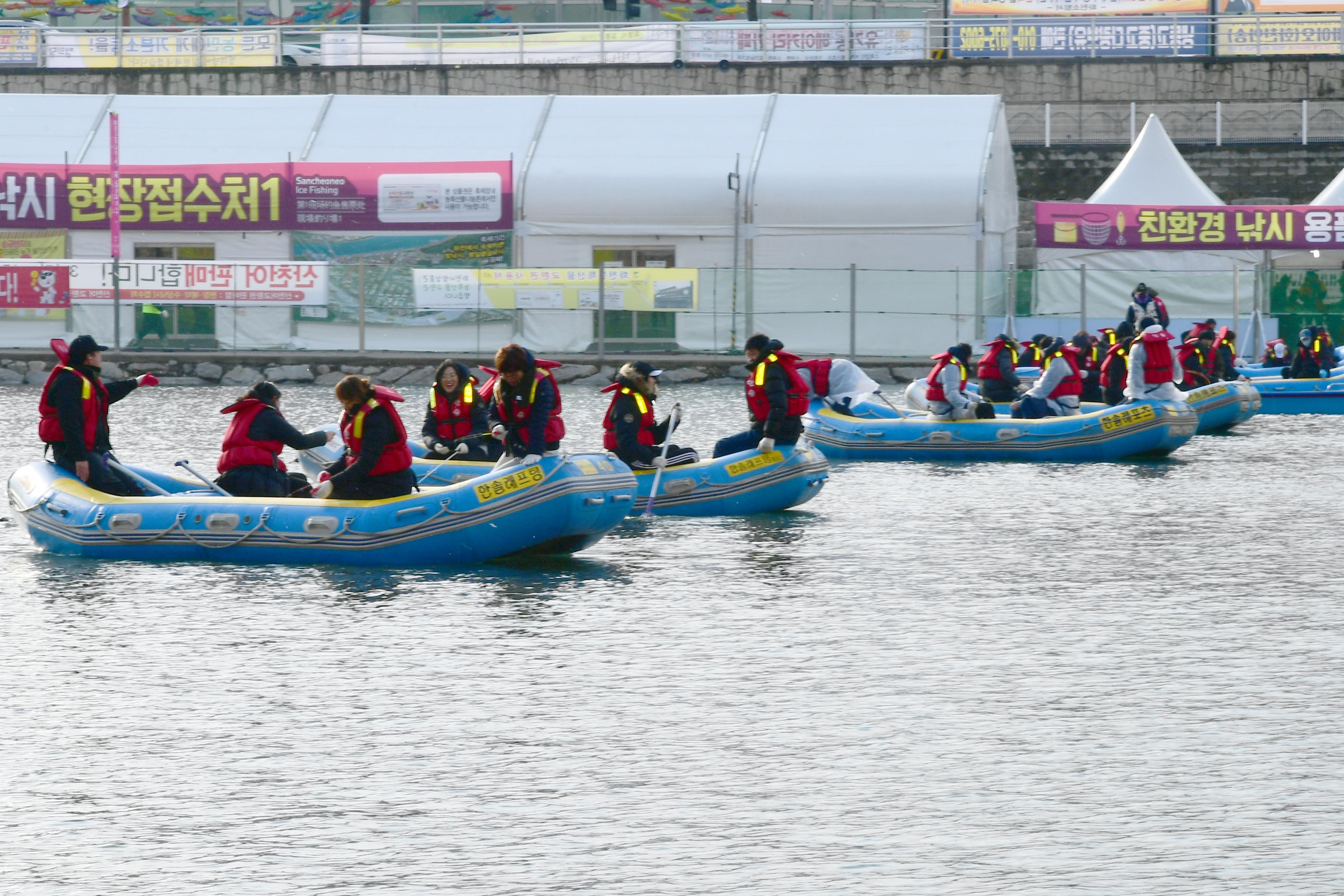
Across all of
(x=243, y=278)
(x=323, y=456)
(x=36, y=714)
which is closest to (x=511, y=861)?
(x=36, y=714)

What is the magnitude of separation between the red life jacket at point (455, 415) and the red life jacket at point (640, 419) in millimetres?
1389

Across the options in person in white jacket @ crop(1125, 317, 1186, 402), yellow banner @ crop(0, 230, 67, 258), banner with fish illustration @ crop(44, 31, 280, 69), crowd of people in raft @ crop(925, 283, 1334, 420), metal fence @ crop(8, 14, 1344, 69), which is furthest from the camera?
banner with fish illustration @ crop(44, 31, 280, 69)

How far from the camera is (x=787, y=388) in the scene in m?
15.8

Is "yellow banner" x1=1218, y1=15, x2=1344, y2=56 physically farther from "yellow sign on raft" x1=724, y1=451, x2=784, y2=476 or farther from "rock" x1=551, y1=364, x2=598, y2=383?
"yellow sign on raft" x1=724, y1=451, x2=784, y2=476

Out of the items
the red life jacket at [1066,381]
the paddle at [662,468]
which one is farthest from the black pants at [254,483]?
the red life jacket at [1066,381]

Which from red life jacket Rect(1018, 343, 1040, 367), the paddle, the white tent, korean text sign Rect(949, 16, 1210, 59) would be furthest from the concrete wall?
the paddle

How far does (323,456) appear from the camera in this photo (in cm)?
1608

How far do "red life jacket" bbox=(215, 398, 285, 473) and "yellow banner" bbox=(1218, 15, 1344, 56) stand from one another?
3501 cm

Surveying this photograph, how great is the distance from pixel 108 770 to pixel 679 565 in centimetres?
578

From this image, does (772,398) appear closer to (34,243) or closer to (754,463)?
(754,463)

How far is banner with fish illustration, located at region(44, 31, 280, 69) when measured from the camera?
144 ft

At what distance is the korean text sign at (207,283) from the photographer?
3369 cm

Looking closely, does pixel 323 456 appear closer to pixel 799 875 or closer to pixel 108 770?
pixel 108 770

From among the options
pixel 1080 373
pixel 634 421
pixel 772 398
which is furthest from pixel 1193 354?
pixel 634 421
